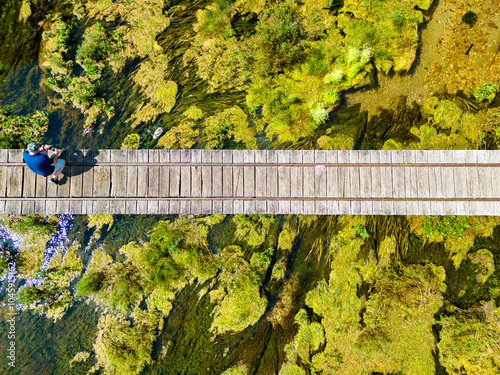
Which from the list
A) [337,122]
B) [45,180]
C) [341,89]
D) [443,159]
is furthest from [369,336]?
[45,180]

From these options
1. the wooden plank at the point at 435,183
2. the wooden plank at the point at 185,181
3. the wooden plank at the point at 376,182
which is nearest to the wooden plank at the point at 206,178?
the wooden plank at the point at 185,181

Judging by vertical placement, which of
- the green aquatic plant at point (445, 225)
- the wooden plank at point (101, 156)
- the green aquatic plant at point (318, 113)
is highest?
the green aquatic plant at point (318, 113)

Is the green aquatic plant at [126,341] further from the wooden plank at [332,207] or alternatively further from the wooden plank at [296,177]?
the wooden plank at [332,207]

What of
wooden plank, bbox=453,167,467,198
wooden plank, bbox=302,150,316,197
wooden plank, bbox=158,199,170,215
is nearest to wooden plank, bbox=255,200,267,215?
wooden plank, bbox=302,150,316,197

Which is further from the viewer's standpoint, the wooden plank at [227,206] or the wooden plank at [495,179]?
the wooden plank at [495,179]

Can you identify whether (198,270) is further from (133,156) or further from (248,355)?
(133,156)

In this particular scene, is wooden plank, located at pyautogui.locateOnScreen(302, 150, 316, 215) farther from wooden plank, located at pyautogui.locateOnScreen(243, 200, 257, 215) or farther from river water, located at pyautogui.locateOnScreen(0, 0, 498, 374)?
river water, located at pyautogui.locateOnScreen(0, 0, 498, 374)
